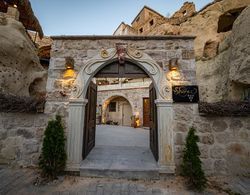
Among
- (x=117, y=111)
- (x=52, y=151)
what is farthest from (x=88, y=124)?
(x=117, y=111)

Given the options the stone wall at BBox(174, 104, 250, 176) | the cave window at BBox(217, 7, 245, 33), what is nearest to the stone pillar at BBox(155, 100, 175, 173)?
the stone wall at BBox(174, 104, 250, 176)

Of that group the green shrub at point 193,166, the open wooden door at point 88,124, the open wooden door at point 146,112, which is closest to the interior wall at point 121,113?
the open wooden door at point 146,112

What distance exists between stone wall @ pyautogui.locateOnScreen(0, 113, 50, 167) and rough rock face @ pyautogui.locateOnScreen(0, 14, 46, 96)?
251cm

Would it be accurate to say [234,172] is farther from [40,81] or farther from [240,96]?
[40,81]

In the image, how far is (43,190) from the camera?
2.16 metres

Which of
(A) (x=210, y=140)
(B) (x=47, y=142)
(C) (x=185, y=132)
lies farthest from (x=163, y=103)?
(B) (x=47, y=142)

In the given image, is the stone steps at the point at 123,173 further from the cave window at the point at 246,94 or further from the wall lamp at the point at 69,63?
the cave window at the point at 246,94

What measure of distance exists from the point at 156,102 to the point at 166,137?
800mm

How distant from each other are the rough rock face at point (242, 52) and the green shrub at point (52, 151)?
5.80 metres

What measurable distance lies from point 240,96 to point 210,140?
3383 millimetres

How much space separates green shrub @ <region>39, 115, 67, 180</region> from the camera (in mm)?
2490

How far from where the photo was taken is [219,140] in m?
2.71

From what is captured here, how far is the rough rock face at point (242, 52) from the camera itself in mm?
4168

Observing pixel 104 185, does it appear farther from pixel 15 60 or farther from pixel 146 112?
pixel 146 112
